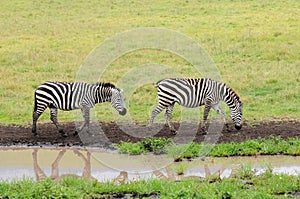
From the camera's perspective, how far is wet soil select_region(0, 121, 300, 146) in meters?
14.3

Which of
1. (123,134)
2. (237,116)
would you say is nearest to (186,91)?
(237,116)

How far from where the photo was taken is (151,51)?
81.5 feet

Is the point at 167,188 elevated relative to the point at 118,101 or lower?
lower

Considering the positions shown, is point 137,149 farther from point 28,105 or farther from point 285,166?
point 28,105

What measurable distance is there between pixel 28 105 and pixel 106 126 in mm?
3382

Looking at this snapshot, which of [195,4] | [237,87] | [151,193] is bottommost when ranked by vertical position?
[151,193]

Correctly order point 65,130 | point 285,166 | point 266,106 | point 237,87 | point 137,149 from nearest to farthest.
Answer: point 285,166
point 137,149
point 65,130
point 266,106
point 237,87

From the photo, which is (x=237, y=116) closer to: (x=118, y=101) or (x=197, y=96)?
(x=197, y=96)

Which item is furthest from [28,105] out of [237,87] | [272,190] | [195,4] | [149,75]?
[195,4]

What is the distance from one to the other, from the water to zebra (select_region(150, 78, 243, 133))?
239cm

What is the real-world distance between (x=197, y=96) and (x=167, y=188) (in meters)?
5.35

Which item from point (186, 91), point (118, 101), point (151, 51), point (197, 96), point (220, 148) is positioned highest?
point (151, 51)

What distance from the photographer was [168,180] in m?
11.3

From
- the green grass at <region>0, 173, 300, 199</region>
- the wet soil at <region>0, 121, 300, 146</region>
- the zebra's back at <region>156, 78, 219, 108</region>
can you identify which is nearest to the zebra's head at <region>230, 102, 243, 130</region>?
the wet soil at <region>0, 121, 300, 146</region>
